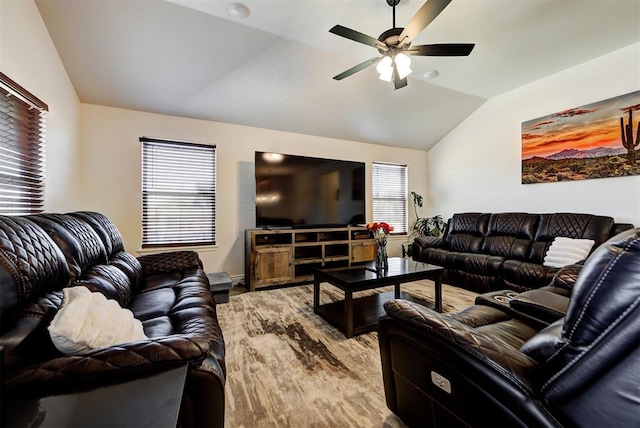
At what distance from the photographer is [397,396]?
1333 mm

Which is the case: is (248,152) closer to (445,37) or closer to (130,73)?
(130,73)

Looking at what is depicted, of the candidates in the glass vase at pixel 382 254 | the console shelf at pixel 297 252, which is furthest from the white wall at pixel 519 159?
the glass vase at pixel 382 254

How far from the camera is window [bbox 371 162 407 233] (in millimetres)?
5329

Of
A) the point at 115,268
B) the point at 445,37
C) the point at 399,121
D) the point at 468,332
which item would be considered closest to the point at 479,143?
the point at 399,121

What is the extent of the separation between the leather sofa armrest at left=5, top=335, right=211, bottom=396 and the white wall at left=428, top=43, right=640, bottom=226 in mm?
4640

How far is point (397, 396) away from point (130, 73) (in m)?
3.82

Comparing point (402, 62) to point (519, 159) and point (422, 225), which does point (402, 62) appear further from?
point (422, 225)

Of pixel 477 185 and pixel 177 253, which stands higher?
pixel 477 185

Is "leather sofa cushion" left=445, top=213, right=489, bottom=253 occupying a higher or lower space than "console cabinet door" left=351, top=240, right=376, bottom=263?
higher

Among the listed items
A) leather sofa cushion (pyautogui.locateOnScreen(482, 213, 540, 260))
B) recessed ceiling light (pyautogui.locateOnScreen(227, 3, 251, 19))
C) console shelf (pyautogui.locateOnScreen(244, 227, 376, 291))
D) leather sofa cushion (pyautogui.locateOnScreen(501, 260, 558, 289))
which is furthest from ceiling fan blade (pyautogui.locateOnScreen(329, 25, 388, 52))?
leather sofa cushion (pyautogui.locateOnScreen(482, 213, 540, 260))

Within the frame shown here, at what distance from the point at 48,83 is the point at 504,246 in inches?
→ 213

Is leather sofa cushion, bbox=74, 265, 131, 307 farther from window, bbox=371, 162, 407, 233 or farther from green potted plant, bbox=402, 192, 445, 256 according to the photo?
green potted plant, bbox=402, 192, 445, 256

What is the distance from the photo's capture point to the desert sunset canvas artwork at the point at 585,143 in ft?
10.2

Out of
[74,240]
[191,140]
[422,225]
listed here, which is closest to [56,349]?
[74,240]
